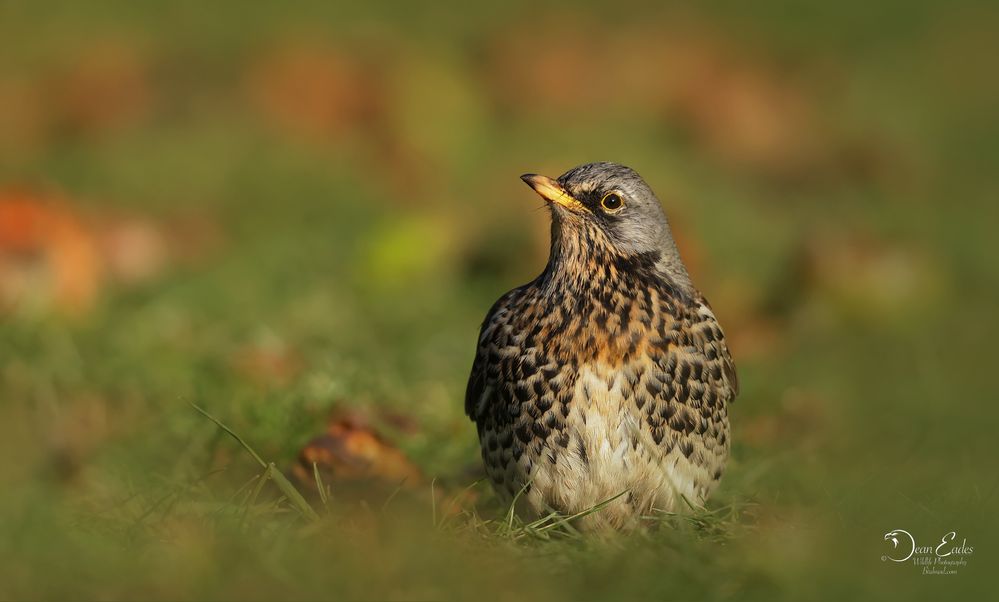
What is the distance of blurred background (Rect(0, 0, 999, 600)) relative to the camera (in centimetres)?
451

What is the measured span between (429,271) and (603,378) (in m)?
4.88

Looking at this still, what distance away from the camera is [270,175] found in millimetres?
11633

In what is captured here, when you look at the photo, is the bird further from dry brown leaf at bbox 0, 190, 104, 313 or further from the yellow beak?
dry brown leaf at bbox 0, 190, 104, 313

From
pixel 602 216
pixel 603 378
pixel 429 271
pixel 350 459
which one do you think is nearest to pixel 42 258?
pixel 429 271

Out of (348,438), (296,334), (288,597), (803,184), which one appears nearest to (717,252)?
(803,184)

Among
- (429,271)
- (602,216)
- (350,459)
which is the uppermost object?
(602,216)

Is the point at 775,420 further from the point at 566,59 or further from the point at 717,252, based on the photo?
the point at 566,59

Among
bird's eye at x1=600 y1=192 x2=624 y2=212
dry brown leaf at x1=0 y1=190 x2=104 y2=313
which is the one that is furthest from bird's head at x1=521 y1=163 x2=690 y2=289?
dry brown leaf at x1=0 y1=190 x2=104 y2=313

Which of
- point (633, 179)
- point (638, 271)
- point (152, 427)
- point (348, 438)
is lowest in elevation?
point (152, 427)

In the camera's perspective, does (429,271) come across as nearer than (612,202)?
No

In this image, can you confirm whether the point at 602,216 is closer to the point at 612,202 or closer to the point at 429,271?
the point at 612,202

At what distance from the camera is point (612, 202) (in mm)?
5254

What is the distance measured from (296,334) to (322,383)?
186 cm

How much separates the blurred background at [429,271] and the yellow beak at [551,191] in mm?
1205
